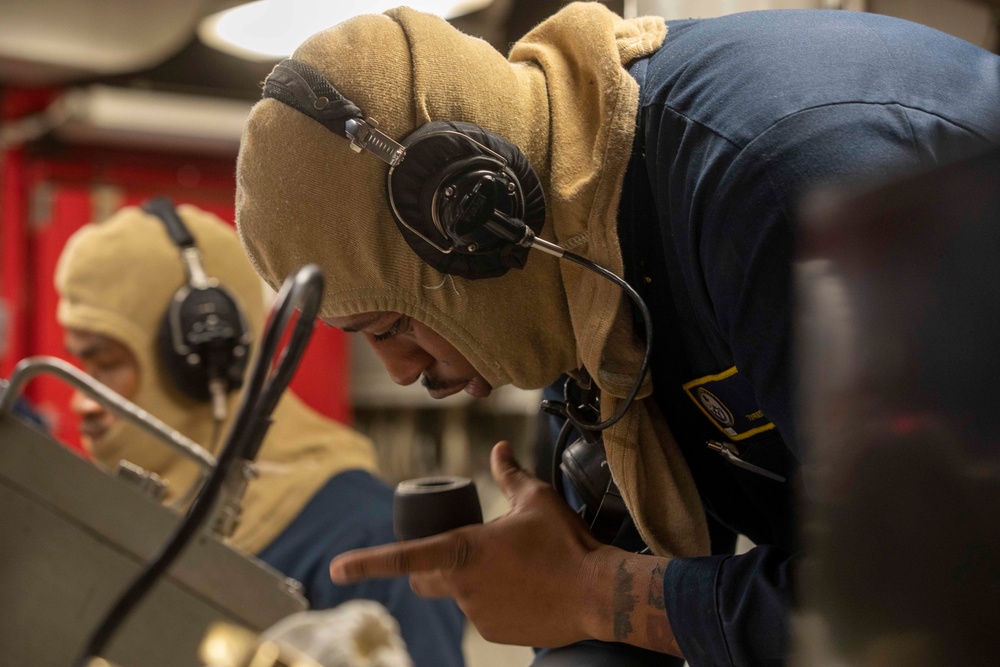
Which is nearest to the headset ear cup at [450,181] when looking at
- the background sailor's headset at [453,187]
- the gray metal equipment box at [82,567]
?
the background sailor's headset at [453,187]

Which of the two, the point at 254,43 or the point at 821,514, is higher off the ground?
the point at 821,514

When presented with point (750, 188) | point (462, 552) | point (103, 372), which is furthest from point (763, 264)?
point (103, 372)

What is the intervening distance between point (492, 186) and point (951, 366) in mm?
566

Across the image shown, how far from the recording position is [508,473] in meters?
1.02

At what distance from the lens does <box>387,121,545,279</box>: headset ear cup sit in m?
0.84

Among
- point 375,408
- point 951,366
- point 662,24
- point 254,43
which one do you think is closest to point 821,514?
point 951,366

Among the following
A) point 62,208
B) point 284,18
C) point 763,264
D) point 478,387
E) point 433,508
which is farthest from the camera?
point 62,208

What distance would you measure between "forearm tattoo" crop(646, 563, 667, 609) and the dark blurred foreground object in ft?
1.63

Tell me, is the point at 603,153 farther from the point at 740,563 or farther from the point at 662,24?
the point at 740,563

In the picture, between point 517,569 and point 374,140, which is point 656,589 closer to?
point 517,569

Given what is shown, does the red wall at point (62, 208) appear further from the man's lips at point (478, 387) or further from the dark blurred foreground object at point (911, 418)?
the dark blurred foreground object at point (911, 418)

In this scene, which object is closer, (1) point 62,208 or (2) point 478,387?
(2) point 478,387

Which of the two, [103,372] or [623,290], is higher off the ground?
[623,290]

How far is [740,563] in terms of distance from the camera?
2.55 feet
